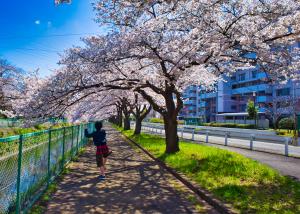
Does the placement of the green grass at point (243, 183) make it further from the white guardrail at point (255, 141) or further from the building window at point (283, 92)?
the building window at point (283, 92)

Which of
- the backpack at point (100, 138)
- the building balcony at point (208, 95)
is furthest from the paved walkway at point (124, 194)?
the building balcony at point (208, 95)

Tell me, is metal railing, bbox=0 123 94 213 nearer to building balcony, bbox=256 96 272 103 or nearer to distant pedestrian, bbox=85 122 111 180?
distant pedestrian, bbox=85 122 111 180

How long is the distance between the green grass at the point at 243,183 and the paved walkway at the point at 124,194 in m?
0.59

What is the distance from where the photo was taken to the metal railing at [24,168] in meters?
5.19

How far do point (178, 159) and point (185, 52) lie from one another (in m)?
4.08

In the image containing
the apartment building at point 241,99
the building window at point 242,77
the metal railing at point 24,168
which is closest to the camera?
the metal railing at point 24,168

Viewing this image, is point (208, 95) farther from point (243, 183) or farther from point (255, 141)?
point (243, 183)

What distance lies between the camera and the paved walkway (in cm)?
707

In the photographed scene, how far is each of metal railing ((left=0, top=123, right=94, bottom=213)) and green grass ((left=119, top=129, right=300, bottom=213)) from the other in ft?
12.6

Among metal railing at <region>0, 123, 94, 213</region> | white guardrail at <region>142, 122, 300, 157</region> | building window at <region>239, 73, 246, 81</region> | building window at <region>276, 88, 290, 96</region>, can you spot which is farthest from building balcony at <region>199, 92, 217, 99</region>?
metal railing at <region>0, 123, 94, 213</region>

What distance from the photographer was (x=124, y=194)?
8422 mm

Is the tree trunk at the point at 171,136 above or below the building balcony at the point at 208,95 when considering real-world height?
below

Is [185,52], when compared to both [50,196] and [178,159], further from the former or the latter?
[50,196]

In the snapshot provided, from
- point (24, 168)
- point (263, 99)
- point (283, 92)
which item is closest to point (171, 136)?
point (24, 168)
